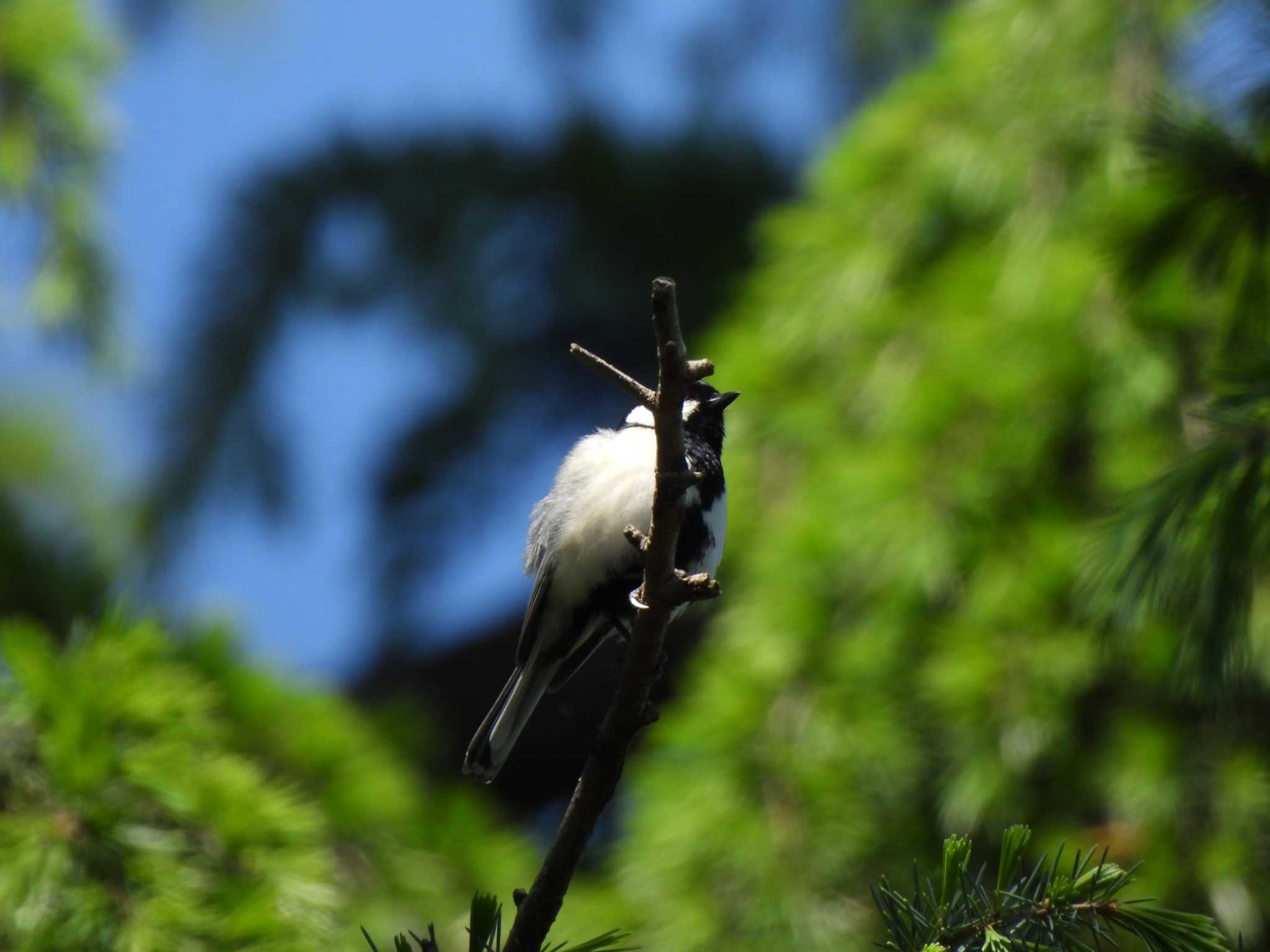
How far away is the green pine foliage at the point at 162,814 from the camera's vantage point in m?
1.39

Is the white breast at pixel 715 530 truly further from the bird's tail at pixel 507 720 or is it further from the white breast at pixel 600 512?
the bird's tail at pixel 507 720

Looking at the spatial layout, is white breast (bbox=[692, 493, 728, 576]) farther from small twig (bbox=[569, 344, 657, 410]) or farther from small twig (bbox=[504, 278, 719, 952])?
small twig (bbox=[569, 344, 657, 410])

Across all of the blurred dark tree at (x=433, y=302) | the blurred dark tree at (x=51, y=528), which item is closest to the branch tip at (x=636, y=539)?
the blurred dark tree at (x=51, y=528)

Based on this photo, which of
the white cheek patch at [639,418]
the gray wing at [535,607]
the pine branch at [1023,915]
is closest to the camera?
the pine branch at [1023,915]

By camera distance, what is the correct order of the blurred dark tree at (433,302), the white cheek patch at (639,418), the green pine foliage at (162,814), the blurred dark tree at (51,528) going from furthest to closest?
the blurred dark tree at (433,302)
the blurred dark tree at (51,528)
the white cheek patch at (639,418)
the green pine foliage at (162,814)

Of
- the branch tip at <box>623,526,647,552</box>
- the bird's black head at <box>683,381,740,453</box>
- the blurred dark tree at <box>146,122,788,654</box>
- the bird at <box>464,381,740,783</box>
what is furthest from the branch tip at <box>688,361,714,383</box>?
the blurred dark tree at <box>146,122,788,654</box>

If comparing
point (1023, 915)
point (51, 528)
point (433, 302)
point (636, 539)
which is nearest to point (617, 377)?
point (636, 539)

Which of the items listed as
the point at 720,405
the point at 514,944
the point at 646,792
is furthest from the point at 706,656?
the point at 514,944

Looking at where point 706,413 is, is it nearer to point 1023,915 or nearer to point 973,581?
point 973,581

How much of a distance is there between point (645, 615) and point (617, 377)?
0.21 metres

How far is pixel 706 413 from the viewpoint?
1.79 meters

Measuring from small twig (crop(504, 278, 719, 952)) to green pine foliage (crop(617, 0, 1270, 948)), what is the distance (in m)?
0.70

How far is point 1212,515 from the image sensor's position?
3.56ft

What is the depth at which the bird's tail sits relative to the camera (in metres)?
1.54
